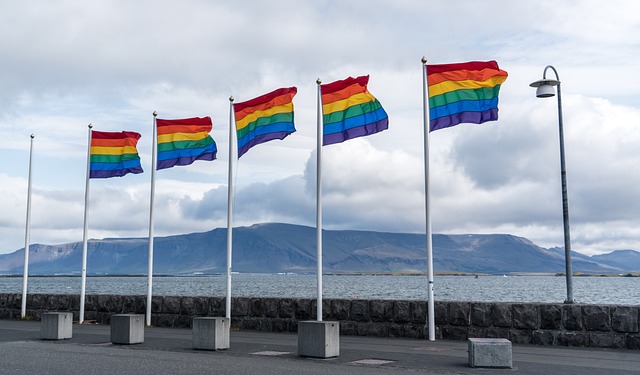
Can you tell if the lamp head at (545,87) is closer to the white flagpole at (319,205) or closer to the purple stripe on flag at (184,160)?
the white flagpole at (319,205)

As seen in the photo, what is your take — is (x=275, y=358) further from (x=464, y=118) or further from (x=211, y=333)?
(x=464, y=118)

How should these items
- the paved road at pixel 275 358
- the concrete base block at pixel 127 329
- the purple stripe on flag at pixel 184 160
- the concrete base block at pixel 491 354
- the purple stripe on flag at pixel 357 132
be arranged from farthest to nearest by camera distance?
the purple stripe on flag at pixel 184 160
the purple stripe on flag at pixel 357 132
the concrete base block at pixel 127 329
the concrete base block at pixel 491 354
the paved road at pixel 275 358

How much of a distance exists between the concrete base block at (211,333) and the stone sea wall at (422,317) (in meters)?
4.40

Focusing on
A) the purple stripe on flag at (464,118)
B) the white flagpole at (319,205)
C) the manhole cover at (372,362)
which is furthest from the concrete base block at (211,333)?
the purple stripe on flag at (464,118)

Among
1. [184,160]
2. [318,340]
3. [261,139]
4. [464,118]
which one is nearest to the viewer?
[318,340]

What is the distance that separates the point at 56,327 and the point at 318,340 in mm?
8385

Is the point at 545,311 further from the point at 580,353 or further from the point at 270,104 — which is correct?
the point at 270,104

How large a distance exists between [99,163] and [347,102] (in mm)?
10428

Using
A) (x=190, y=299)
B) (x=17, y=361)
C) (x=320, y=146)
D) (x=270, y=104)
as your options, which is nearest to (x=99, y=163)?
(x=190, y=299)

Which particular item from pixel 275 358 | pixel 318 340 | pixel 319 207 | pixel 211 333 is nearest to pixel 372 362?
pixel 318 340

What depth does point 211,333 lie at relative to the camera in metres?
17.8

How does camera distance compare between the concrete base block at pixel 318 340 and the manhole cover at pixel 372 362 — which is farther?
the concrete base block at pixel 318 340

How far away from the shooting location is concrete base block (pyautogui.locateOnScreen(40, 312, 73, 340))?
20719mm

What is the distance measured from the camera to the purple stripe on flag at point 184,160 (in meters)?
25.2
